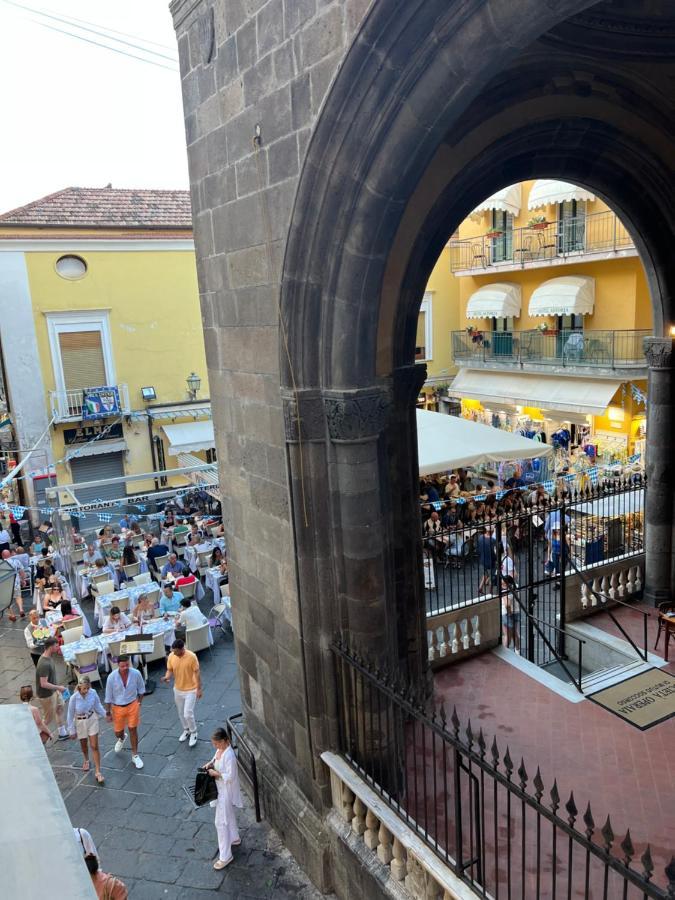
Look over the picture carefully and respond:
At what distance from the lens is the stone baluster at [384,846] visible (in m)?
4.85

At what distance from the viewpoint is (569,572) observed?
8945 millimetres

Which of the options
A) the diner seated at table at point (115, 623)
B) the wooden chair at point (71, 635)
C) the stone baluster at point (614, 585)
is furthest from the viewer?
the wooden chair at point (71, 635)

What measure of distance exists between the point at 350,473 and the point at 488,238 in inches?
768

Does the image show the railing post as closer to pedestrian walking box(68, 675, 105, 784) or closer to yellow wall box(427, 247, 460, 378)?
pedestrian walking box(68, 675, 105, 784)

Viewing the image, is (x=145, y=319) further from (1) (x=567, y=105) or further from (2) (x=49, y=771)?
(2) (x=49, y=771)

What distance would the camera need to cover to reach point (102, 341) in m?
19.7

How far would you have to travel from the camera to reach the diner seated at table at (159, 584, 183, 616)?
431 inches

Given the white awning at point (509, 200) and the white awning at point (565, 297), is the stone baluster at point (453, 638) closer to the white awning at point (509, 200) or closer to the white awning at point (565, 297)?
the white awning at point (565, 297)

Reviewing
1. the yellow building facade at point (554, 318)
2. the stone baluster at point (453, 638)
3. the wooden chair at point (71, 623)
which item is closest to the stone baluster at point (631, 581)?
the stone baluster at point (453, 638)

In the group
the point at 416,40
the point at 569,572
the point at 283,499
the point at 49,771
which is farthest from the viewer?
the point at 569,572

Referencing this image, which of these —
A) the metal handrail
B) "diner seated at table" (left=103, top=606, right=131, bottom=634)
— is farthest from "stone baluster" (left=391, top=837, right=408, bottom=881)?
"diner seated at table" (left=103, top=606, right=131, bottom=634)

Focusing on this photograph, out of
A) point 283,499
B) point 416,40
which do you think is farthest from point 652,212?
point 283,499

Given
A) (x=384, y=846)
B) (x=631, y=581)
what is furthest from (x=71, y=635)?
(x=631, y=581)

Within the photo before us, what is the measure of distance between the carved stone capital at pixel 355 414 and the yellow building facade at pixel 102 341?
1467 cm
